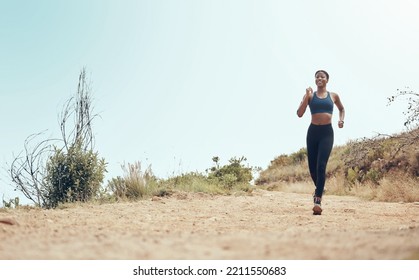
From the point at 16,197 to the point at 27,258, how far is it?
24.9ft

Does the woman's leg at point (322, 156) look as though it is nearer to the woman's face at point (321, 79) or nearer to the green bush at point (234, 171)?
the woman's face at point (321, 79)

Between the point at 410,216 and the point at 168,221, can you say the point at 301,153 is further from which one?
the point at 168,221

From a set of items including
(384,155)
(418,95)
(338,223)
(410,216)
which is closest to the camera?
(338,223)

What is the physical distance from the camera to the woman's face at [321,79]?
26.5 ft

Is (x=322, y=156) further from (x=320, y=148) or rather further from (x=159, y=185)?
(x=159, y=185)

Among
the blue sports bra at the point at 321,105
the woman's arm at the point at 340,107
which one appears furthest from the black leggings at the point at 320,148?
the woman's arm at the point at 340,107

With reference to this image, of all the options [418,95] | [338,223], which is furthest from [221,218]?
[418,95]

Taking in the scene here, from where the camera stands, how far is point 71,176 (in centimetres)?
1005

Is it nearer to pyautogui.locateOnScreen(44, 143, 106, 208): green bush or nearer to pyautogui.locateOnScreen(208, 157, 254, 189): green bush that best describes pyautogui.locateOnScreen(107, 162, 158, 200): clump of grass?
pyautogui.locateOnScreen(44, 143, 106, 208): green bush

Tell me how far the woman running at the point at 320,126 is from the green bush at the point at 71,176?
4776 mm

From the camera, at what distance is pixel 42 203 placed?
1033 cm

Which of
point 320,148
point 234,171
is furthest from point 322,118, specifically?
point 234,171

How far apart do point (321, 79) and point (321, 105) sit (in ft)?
1.67
